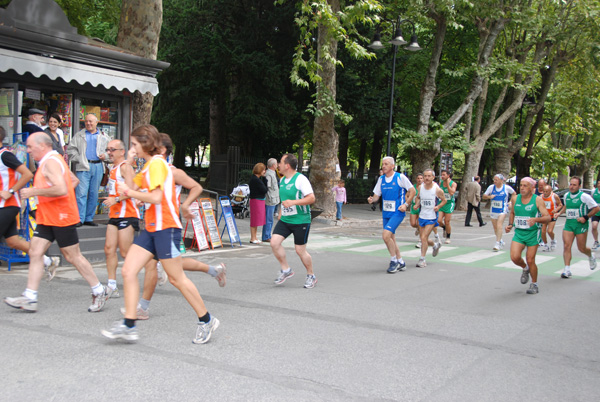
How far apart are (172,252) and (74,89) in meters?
6.88

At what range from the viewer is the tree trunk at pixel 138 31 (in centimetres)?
1229


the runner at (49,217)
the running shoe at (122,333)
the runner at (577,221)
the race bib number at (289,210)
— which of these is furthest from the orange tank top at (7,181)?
the runner at (577,221)

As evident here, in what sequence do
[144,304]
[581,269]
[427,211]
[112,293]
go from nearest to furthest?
[144,304], [112,293], [427,211], [581,269]

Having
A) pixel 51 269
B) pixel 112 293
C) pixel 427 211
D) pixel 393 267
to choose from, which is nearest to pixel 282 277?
pixel 393 267

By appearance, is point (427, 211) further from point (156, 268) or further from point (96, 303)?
point (96, 303)

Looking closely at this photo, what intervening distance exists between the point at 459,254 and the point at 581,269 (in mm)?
2576

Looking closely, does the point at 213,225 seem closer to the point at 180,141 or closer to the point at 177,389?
the point at 177,389

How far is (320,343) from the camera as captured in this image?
5621 mm

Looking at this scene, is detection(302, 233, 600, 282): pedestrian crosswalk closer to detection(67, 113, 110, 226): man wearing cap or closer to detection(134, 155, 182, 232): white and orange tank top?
detection(67, 113, 110, 226): man wearing cap

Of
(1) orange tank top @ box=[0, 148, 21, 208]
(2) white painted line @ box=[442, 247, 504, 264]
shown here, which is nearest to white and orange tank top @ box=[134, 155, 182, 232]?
(1) orange tank top @ box=[0, 148, 21, 208]

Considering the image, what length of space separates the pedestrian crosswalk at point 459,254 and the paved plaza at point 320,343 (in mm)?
1826

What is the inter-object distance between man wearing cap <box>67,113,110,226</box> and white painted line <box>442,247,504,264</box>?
707 centimetres

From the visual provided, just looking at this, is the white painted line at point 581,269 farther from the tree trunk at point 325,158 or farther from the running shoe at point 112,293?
the tree trunk at point 325,158

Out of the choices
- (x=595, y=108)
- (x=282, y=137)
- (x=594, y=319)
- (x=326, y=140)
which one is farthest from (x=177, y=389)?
(x=595, y=108)
